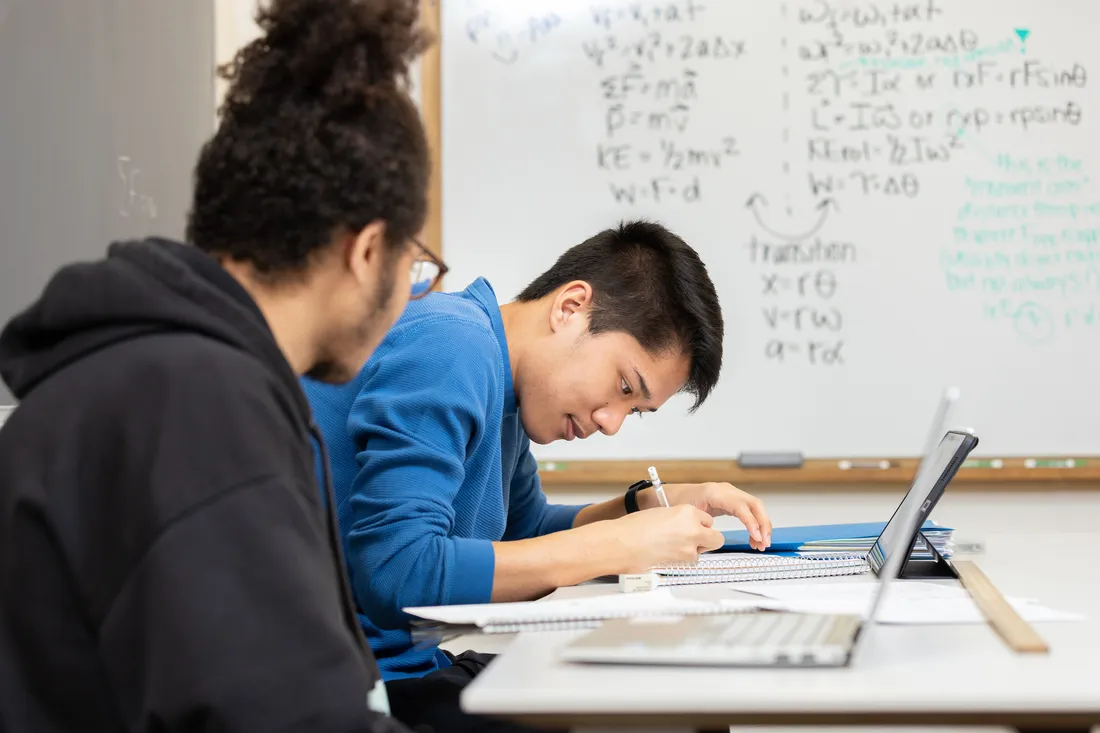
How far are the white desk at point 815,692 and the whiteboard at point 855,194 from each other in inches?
65.5

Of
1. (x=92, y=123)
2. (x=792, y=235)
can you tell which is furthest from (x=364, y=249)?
(x=792, y=235)

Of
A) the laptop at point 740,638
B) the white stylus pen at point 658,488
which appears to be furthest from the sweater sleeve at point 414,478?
the white stylus pen at point 658,488

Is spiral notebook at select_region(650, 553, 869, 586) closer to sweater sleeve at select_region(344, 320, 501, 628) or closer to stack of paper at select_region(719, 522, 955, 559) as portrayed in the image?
stack of paper at select_region(719, 522, 955, 559)

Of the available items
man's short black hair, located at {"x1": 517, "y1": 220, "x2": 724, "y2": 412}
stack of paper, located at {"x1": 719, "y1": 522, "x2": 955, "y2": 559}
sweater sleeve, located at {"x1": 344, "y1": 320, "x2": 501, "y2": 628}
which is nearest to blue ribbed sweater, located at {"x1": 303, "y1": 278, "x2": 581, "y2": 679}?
sweater sleeve, located at {"x1": 344, "y1": 320, "x2": 501, "y2": 628}

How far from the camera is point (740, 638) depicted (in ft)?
2.79

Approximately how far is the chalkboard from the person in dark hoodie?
74 cm

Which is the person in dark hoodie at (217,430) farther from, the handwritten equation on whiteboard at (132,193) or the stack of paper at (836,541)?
the handwritten equation on whiteboard at (132,193)

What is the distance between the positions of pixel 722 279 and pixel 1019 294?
0.66m

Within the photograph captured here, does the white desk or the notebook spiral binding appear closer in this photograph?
the white desk

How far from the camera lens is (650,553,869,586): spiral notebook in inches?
52.1

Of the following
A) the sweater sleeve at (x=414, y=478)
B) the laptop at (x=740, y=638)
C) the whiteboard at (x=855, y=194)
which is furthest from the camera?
the whiteboard at (x=855, y=194)

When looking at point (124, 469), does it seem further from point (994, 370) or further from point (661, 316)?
point (994, 370)

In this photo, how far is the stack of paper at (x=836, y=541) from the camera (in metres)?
1.48

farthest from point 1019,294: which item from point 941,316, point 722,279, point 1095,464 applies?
point 722,279
